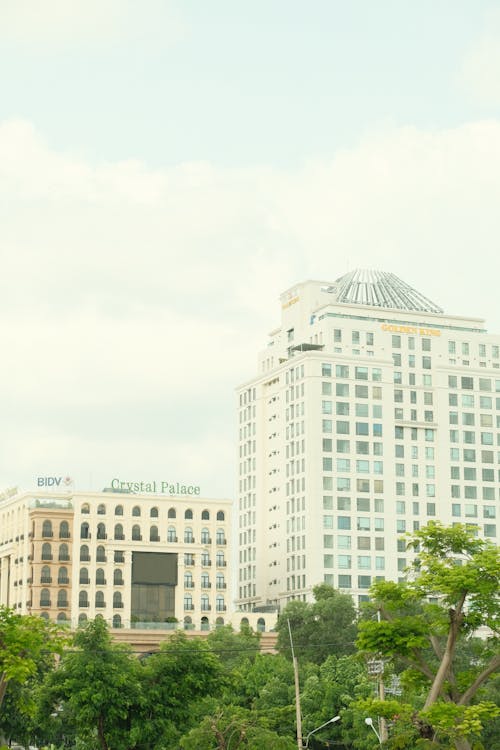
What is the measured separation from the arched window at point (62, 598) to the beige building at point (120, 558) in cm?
12

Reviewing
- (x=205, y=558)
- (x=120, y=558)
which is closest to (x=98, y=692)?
(x=120, y=558)

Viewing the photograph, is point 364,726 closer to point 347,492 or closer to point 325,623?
point 325,623

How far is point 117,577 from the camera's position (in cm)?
16600

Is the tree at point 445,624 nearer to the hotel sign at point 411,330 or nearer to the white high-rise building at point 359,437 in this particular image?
the white high-rise building at point 359,437

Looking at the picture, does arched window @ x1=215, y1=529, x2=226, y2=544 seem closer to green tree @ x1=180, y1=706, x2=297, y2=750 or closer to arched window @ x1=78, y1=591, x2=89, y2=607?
arched window @ x1=78, y1=591, x2=89, y2=607

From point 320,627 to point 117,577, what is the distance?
36.8 metres

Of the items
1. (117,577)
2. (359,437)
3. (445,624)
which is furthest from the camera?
(359,437)

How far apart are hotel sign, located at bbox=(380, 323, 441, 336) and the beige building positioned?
33.9 m

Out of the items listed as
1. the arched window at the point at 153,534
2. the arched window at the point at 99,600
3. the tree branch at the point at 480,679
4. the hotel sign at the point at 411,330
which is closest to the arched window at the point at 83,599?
the arched window at the point at 99,600

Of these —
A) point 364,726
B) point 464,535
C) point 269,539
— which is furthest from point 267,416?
point 464,535

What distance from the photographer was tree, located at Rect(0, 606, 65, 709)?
4922cm

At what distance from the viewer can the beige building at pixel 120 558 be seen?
538ft

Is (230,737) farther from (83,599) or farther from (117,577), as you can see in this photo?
(117,577)

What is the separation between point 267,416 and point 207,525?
23554mm
